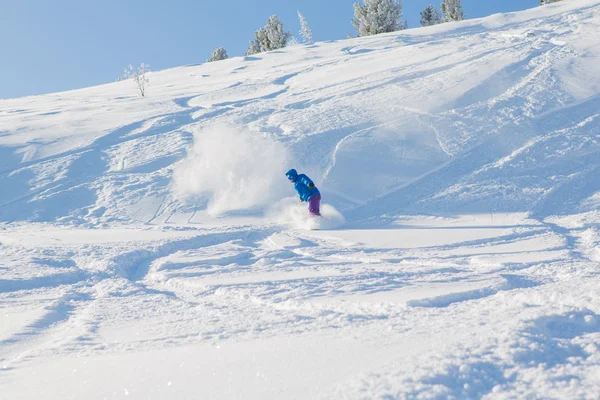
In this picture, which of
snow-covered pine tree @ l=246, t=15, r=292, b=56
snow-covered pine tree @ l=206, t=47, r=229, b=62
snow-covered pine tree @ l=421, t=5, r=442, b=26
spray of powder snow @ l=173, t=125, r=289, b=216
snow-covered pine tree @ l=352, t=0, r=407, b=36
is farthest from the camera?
snow-covered pine tree @ l=421, t=5, r=442, b=26

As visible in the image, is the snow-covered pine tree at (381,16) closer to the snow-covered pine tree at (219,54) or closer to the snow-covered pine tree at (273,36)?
the snow-covered pine tree at (273,36)

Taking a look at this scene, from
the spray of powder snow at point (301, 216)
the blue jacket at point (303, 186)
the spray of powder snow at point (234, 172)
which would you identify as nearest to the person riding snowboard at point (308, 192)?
the blue jacket at point (303, 186)

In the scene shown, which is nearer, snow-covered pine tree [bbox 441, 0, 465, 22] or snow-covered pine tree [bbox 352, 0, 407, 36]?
snow-covered pine tree [bbox 352, 0, 407, 36]

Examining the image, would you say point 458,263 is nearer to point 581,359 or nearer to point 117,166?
point 581,359

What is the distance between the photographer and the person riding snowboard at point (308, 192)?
7.98m

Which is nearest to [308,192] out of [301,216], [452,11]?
[301,216]

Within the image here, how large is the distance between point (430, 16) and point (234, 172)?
50866 mm

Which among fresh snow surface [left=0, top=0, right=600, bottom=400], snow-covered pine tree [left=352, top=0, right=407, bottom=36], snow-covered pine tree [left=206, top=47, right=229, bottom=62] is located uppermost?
snow-covered pine tree [left=206, top=47, right=229, bottom=62]

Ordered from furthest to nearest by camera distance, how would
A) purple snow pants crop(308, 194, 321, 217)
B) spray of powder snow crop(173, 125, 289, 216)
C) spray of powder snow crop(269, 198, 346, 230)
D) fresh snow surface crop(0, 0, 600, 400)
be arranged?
spray of powder snow crop(173, 125, 289, 216), purple snow pants crop(308, 194, 321, 217), spray of powder snow crop(269, 198, 346, 230), fresh snow surface crop(0, 0, 600, 400)

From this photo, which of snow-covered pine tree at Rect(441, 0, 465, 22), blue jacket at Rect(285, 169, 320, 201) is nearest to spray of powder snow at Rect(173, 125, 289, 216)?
blue jacket at Rect(285, 169, 320, 201)

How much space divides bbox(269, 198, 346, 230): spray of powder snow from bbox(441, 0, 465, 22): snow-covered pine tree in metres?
50.2

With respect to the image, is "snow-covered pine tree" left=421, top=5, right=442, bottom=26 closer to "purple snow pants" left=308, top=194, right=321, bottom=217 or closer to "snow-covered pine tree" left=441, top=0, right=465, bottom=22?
"snow-covered pine tree" left=441, top=0, right=465, bottom=22

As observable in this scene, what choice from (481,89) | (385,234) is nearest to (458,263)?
(385,234)

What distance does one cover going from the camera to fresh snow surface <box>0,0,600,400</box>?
2.39 metres
